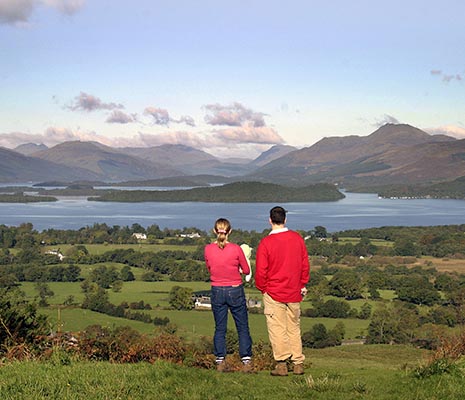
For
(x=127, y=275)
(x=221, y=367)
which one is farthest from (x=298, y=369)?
(x=127, y=275)

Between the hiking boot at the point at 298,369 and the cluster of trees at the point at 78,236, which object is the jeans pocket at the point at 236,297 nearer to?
the hiking boot at the point at 298,369

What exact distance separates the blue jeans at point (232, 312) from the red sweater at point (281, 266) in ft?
1.05

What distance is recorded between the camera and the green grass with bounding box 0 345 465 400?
5082mm

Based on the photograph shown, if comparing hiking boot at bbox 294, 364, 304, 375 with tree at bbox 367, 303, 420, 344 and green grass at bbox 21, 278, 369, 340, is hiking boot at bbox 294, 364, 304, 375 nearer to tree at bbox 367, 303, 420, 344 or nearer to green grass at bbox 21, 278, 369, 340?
green grass at bbox 21, 278, 369, 340

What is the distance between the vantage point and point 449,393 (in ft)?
16.9

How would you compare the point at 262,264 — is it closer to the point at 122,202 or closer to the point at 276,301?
the point at 276,301

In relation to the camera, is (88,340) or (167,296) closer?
(88,340)

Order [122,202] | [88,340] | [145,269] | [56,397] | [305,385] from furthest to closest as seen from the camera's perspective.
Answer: [122,202]
[145,269]
[88,340]
[305,385]
[56,397]

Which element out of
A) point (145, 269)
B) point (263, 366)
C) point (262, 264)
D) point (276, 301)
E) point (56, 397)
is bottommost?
point (145, 269)

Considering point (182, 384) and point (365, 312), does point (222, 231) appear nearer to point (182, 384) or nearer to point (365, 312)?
point (182, 384)

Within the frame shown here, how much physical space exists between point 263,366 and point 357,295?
37912mm

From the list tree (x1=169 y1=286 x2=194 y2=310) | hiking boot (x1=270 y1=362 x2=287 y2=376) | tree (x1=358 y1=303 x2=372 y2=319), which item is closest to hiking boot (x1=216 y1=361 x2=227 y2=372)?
hiking boot (x1=270 y1=362 x2=287 y2=376)

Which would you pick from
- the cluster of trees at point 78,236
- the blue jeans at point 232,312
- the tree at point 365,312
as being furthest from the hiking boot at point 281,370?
the cluster of trees at point 78,236

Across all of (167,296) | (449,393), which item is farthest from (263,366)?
(167,296)
